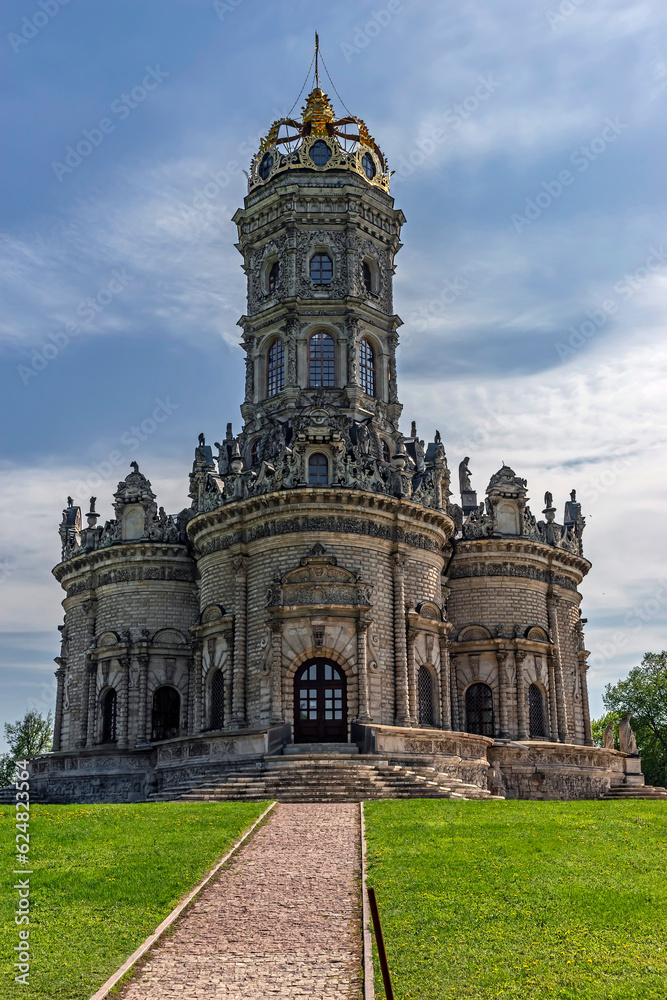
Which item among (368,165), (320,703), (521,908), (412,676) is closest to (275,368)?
(368,165)

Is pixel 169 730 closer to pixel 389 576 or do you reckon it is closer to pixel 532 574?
pixel 389 576

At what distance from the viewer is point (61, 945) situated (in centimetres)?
1310

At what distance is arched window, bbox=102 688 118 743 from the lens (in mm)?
47344

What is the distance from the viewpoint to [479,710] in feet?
154

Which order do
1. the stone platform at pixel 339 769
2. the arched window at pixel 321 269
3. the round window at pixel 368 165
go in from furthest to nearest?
the round window at pixel 368 165 < the arched window at pixel 321 269 < the stone platform at pixel 339 769

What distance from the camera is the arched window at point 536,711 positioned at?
4728 cm

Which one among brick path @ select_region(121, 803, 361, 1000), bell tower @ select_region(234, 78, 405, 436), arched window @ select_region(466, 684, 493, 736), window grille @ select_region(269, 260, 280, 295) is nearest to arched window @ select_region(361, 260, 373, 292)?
bell tower @ select_region(234, 78, 405, 436)

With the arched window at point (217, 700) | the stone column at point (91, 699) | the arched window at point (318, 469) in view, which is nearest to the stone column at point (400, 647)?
the arched window at point (318, 469)

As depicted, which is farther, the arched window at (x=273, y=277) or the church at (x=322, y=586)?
the arched window at (x=273, y=277)

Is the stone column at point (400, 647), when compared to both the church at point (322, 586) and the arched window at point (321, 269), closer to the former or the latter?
the church at point (322, 586)

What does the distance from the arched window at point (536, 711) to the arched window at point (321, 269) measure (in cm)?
2116

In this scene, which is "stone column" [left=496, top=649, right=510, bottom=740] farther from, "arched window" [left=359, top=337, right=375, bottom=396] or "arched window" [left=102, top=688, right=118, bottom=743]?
"arched window" [left=102, top=688, right=118, bottom=743]

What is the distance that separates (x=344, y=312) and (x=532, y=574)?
15.2m

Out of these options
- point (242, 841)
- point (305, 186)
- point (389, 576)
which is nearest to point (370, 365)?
point (305, 186)
